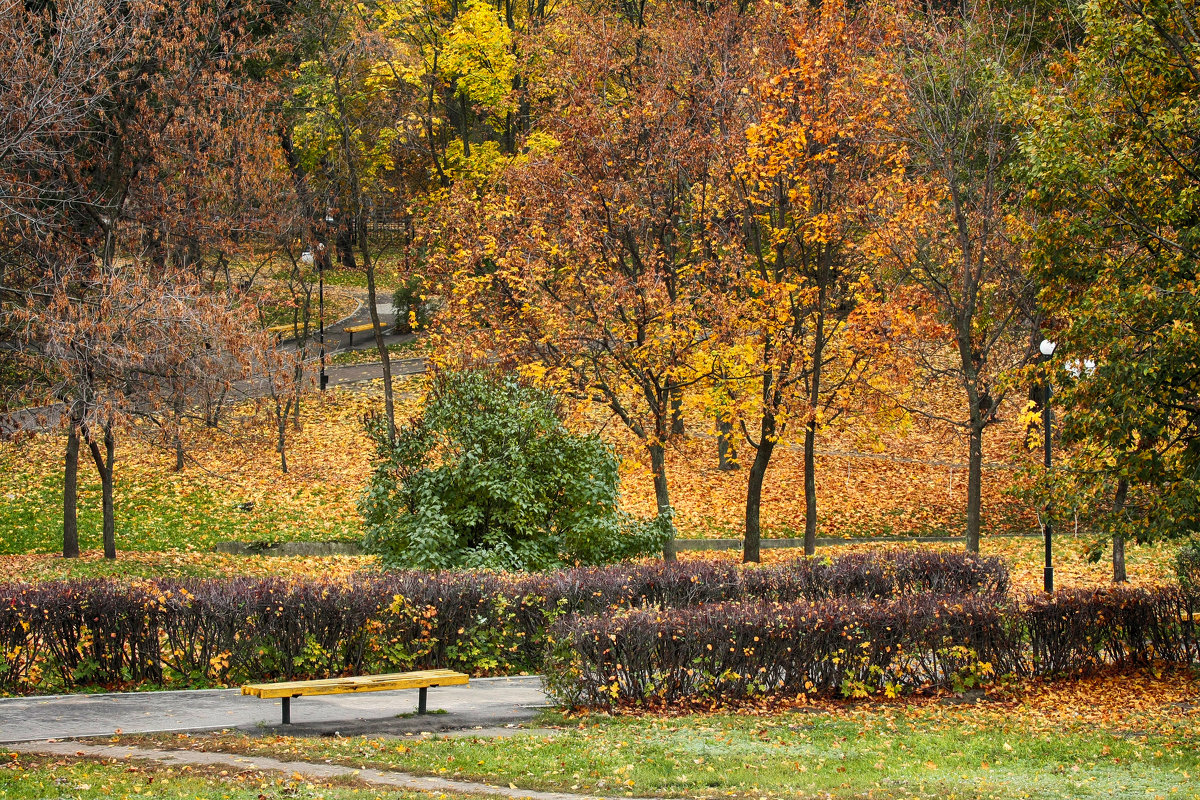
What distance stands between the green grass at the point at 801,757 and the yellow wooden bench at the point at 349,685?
56 centimetres

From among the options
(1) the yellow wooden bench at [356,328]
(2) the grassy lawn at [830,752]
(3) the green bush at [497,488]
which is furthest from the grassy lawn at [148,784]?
(1) the yellow wooden bench at [356,328]

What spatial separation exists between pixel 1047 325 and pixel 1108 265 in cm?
680

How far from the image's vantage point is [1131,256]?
11.6m

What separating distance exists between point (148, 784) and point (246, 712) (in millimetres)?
2811

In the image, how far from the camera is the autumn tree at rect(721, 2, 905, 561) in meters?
17.4

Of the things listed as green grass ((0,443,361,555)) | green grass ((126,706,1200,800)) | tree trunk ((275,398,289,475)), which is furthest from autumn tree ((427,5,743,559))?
tree trunk ((275,398,289,475))

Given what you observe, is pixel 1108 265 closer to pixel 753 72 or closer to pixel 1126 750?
pixel 1126 750

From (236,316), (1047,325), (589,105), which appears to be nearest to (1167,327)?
(1047,325)

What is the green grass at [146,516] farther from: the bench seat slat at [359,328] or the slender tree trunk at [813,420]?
the bench seat slat at [359,328]

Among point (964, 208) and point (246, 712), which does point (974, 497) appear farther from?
point (246, 712)

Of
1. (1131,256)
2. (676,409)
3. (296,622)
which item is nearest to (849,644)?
(1131,256)

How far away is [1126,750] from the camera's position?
8477 millimetres

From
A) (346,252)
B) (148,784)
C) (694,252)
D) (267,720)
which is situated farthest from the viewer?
(346,252)

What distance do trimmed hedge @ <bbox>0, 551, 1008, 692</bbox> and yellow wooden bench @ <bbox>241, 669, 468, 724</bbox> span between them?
130 centimetres
